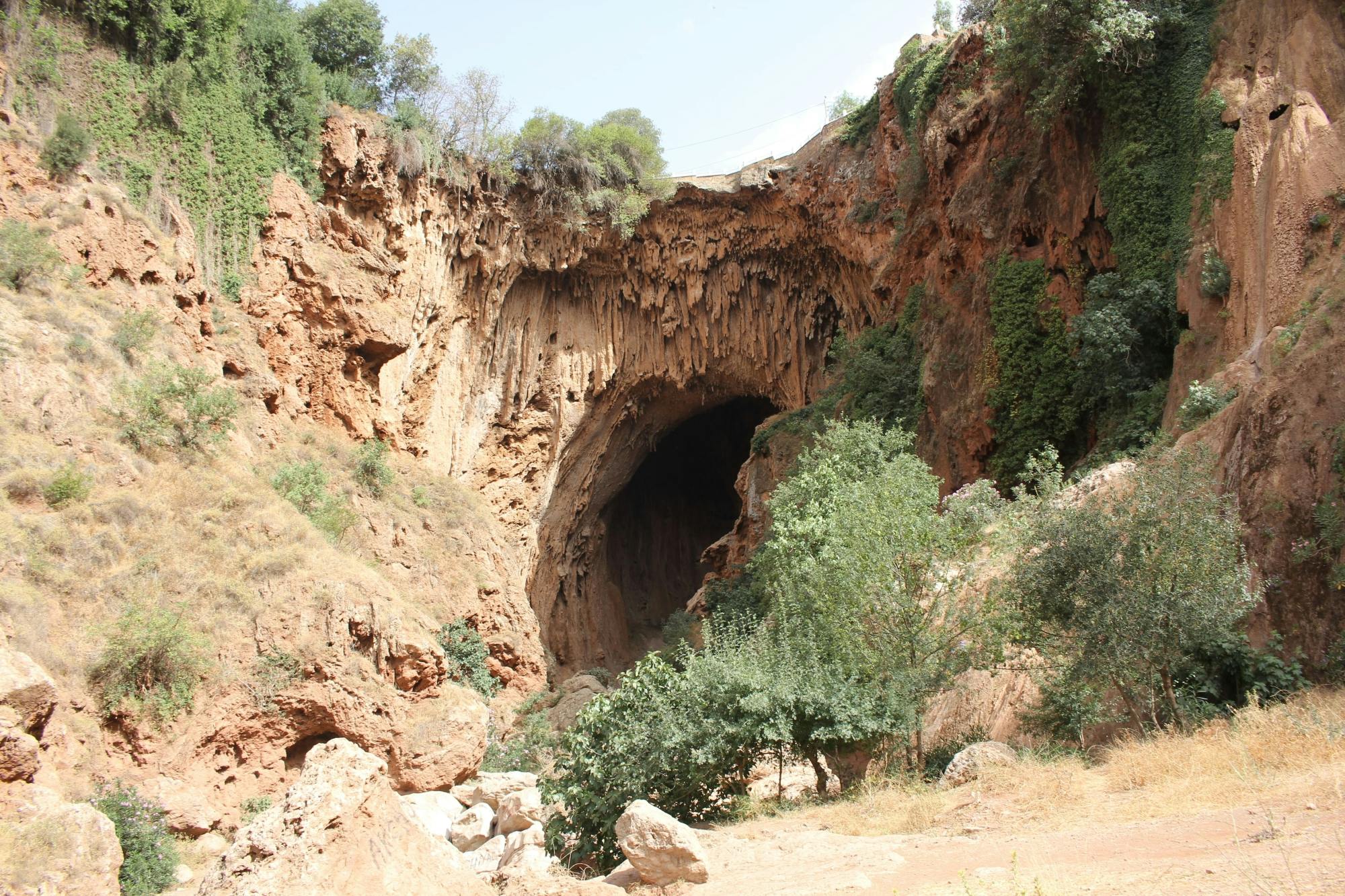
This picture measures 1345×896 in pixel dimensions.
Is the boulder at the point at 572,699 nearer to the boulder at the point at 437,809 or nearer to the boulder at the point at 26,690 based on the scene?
the boulder at the point at 437,809

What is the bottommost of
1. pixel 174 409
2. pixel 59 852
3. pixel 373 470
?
pixel 59 852

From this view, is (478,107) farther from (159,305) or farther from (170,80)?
(159,305)

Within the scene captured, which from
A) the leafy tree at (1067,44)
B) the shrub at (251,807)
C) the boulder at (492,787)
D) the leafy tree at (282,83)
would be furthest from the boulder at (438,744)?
the leafy tree at (1067,44)

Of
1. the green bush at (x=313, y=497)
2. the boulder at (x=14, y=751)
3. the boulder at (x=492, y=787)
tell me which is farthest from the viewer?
the green bush at (x=313, y=497)

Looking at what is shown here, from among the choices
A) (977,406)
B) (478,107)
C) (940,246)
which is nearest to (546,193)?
(478,107)

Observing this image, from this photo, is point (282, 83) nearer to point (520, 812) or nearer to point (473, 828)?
point (473, 828)

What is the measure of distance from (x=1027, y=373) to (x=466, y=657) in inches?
599

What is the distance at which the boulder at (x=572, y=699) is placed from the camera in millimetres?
22141

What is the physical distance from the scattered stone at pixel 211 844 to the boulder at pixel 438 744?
313 centimetres

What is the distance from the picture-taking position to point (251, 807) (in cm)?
1450

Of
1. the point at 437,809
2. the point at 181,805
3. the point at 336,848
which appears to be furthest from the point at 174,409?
the point at 336,848

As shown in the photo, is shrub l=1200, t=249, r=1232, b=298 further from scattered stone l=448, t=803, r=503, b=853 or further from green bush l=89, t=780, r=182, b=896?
green bush l=89, t=780, r=182, b=896

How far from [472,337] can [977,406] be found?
16.7 meters

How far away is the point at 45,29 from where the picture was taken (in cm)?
2092
